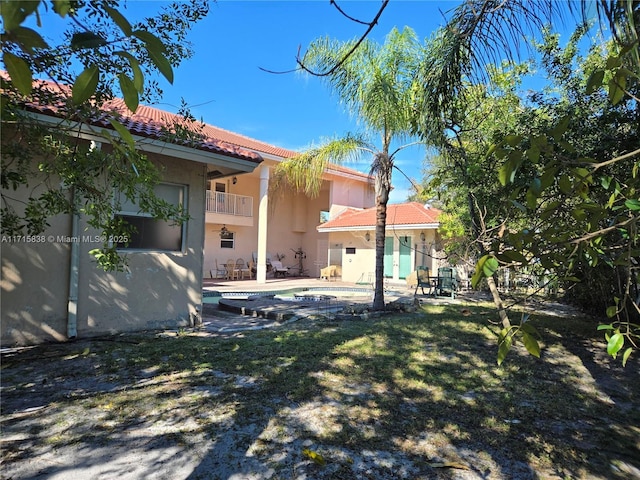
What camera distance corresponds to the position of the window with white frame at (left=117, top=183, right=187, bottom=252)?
7.05 m

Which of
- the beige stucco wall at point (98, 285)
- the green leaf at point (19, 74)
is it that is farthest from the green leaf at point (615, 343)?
the beige stucco wall at point (98, 285)

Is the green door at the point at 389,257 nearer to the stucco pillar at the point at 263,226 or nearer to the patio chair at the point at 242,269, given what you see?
the stucco pillar at the point at 263,226

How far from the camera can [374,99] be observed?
9141mm

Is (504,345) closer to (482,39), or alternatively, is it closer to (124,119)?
(482,39)

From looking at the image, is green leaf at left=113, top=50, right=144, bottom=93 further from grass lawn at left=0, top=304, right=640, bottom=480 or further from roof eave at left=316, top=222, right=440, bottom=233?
roof eave at left=316, top=222, right=440, bottom=233

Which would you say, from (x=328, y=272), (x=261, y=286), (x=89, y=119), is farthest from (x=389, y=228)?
(x=89, y=119)

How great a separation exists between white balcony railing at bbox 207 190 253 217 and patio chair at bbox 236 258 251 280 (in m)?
2.76

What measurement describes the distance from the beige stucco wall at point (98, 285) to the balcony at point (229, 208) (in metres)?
11.8

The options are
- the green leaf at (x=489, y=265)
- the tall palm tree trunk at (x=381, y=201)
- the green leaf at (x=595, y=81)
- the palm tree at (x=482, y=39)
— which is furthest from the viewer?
→ the tall palm tree trunk at (x=381, y=201)

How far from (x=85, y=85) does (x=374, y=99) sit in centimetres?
888

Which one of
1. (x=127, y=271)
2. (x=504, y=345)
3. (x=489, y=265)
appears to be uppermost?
(x=489, y=265)

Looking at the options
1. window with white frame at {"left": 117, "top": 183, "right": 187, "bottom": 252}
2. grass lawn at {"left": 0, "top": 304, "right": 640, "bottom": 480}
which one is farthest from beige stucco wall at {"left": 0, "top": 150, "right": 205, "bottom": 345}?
grass lawn at {"left": 0, "top": 304, "right": 640, "bottom": 480}

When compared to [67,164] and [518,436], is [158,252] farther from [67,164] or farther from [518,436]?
[518,436]

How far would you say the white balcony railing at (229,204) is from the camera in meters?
19.7
